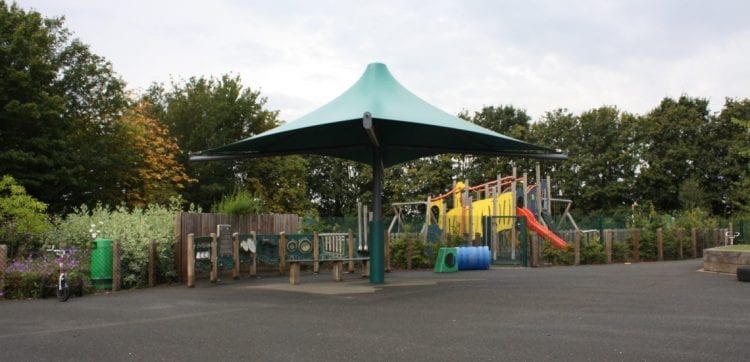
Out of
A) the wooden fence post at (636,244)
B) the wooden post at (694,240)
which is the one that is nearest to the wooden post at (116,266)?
the wooden fence post at (636,244)

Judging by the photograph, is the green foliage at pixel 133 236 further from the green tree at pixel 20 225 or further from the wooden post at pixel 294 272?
the wooden post at pixel 294 272

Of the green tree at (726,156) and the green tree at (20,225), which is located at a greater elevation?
the green tree at (726,156)

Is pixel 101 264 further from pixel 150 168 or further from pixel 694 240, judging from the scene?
pixel 150 168

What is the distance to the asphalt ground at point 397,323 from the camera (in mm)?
6523

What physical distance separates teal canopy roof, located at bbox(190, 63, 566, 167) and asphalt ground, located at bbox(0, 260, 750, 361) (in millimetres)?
3046

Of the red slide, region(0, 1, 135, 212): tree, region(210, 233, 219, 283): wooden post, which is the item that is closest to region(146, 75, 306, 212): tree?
region(0, 1, 135, 212): tree

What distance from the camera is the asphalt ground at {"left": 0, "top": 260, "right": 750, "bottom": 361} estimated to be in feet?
21.4

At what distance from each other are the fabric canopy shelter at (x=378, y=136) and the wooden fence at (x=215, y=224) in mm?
1505

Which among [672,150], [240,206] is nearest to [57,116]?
[240,206]

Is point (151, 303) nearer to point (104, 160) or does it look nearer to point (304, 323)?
point (304, 323)

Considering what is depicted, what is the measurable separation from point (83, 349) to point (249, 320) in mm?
2337

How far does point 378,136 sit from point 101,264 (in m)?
6.24

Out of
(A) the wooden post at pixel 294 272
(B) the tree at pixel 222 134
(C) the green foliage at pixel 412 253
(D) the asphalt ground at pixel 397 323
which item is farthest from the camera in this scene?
(B) the tree at pixel 222 134

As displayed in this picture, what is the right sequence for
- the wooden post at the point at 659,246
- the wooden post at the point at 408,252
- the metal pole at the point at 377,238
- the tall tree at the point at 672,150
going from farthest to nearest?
1. the tall tree at the point at 672,150
2. the wooden post at the point at 659,246
3. the wooden post at the point at 408,252
4. the metal pole at the point at 377,238
